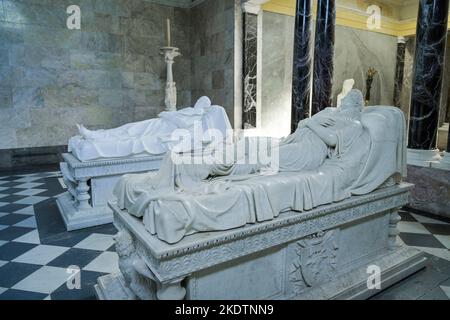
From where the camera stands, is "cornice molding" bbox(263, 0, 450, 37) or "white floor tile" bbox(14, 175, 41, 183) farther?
"cornice molding" bbox(263, 0, 450, 37)

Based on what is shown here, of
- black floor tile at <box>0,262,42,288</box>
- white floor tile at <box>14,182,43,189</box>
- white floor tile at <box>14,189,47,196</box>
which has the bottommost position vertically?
black floor tile at <box>0,262,42,288</box>

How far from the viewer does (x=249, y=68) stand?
665 centimetres

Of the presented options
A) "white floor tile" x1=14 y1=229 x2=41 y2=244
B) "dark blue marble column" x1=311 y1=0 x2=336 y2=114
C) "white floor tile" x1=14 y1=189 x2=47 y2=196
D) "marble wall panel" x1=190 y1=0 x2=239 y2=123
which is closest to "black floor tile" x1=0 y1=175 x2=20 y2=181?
"white floor tile" x1=14 y1=189 x2=47 y2=196

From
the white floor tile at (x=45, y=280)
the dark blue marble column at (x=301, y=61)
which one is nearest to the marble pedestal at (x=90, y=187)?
the white floor tile at (x=45, y=280)

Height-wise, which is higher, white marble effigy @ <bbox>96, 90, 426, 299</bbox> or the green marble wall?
the green marble wall

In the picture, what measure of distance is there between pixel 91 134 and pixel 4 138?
11.3ft

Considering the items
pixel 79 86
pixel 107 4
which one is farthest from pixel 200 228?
pixel 107 4

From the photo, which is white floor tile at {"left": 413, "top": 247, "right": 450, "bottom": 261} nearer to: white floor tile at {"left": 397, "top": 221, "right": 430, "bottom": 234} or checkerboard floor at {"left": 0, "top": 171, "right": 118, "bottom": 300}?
white floor tile at {"left": 397, "top": 221, "right": 430, "bottom": 234}

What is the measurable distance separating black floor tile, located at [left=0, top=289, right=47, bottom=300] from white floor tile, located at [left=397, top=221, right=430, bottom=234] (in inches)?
144

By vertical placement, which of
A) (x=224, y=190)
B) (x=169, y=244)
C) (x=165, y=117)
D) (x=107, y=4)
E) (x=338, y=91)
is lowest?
(x=169, y=244)

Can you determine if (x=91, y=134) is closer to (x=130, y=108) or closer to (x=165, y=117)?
(x=165, y=117)

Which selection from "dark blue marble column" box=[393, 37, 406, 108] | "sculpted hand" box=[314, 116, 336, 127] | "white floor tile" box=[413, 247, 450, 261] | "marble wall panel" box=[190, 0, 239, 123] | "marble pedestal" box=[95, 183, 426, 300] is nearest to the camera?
"marble pedestal" box=[95, 183, 426, 300]

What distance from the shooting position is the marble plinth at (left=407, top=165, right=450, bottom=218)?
12.9 ft

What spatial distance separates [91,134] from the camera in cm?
415
